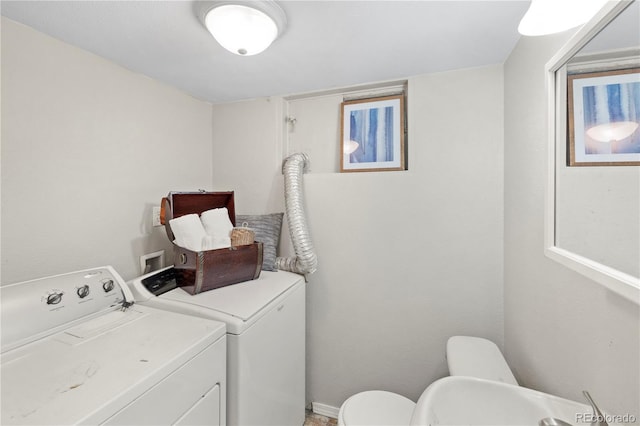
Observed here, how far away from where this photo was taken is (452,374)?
3.81 ft

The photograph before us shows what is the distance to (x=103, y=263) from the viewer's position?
1.43m

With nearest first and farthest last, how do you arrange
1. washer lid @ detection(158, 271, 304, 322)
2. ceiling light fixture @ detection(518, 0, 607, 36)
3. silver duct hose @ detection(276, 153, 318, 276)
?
ceiling light fixture @ detection(518, 0, 607, 36), washer lid @ detection(158, 271, 304, 322), silver duct hose @ detection(276, 153, 318, 276)

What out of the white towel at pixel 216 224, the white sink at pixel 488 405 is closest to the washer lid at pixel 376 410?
the white sink at pixel 488 405

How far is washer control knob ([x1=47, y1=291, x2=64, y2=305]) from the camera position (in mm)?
962

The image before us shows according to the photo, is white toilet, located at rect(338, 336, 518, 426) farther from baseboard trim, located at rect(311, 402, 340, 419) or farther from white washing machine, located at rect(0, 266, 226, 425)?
white washing machine, located at rect(0, 266, 226, 425)

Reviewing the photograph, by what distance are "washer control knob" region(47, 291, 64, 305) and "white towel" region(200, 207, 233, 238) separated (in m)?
0.63

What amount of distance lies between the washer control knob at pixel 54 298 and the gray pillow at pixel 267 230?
37.7 inches

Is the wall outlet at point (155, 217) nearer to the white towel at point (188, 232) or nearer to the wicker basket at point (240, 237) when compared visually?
the white towel at point (188, 232)

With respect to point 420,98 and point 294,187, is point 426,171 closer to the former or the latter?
point 420,98

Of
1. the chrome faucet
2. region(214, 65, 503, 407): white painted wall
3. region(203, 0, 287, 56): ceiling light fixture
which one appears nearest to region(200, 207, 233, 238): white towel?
region(214, 65, 503, 407): white painted wall

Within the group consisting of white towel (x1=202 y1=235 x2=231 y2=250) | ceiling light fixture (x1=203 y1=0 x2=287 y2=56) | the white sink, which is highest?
ceiling light fixture (x1=203 y1=0 x2=287 y2=56)

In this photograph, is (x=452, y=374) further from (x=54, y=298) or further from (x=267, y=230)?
(x=54, y=298)

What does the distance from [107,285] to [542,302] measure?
191 centimetres

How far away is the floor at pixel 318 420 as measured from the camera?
175 cm
